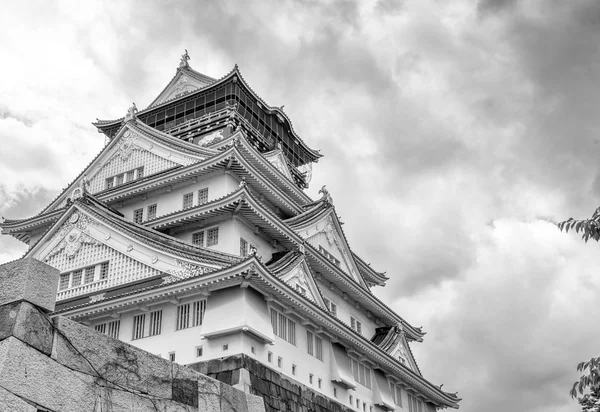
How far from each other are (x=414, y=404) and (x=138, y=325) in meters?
18.7

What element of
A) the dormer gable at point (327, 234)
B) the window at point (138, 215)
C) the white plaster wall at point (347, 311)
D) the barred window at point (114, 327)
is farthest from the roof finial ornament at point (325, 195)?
the barred window at point (114, 327)

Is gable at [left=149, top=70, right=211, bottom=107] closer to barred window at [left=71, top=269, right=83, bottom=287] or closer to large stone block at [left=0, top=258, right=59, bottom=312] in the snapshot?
barred window at [left=71, top=269, right=83, bottom=287]

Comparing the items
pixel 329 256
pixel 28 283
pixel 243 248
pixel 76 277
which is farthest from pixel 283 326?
pixel 28 283

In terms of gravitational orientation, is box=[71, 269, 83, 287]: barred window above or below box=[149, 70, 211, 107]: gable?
below

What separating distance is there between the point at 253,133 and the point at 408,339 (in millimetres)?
16837

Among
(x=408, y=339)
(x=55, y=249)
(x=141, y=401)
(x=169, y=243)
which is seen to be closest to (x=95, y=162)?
(x=55, y=249)

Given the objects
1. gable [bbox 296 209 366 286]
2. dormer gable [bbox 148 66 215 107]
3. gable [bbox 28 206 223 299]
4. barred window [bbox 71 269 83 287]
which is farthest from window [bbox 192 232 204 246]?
dormer gable [bbox 148 66 215 107]

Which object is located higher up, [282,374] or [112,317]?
[112,317]

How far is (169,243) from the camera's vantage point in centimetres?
2880

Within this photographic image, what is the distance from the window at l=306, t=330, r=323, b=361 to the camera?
2927 cm

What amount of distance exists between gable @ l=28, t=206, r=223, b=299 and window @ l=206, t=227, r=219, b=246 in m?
3.72

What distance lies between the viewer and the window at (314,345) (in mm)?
29266

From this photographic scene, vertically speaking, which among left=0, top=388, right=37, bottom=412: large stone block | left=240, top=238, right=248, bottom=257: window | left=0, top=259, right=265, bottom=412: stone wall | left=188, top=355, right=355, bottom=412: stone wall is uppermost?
left=240, top=238, right=248, bottom=257: window

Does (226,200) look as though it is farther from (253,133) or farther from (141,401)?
(141,401)
